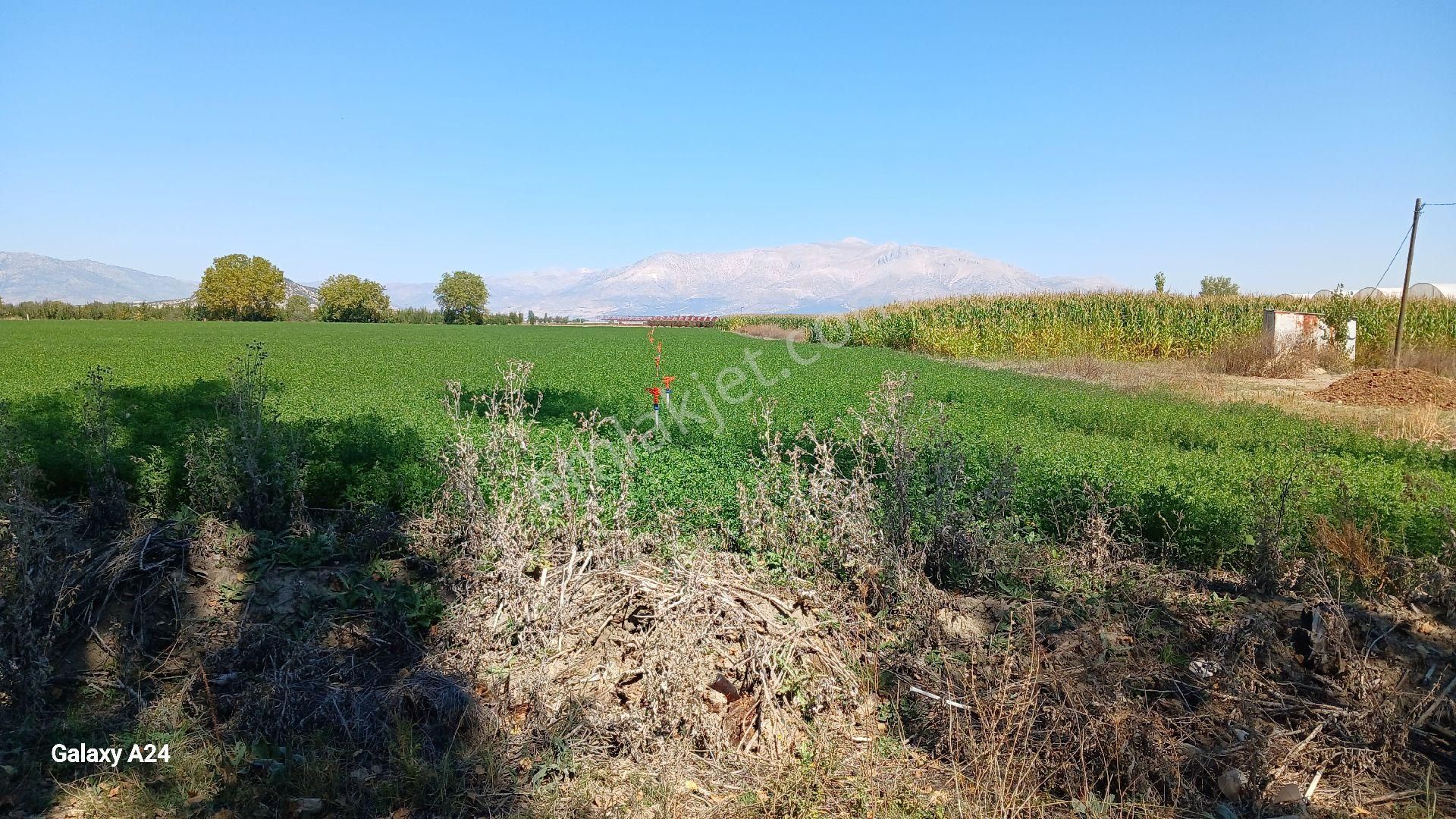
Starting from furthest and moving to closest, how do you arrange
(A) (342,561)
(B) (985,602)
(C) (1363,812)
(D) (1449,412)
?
(D) (1449,412) < (A) (342,561) < (B) (985,602) < (C) (1363,812)

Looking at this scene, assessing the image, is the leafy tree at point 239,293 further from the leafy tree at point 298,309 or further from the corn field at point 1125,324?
the corn field at point 1125,324

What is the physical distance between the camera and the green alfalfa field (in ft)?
20.9

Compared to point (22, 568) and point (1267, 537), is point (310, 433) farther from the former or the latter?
point (1267, 537)

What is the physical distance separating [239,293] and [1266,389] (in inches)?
3949

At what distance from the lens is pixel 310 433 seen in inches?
323

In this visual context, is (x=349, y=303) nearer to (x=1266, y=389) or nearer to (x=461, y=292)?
(x=461, y=292)

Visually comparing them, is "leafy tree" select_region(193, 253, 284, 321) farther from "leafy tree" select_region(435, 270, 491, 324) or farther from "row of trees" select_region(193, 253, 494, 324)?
"leafy tree" select_region(435, 270, 491, 324)

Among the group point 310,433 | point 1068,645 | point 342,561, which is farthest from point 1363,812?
point 310,433

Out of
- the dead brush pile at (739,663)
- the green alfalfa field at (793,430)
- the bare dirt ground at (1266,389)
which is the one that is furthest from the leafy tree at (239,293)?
the dead brush pile at (739,663)

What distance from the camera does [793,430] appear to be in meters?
10.5

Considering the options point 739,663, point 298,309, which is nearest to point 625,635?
point 739,663

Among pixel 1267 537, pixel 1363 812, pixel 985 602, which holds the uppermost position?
pixel 1267 537

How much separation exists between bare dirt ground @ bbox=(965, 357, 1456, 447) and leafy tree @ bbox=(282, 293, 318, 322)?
9653 centimetres

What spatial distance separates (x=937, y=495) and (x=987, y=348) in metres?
28.1
